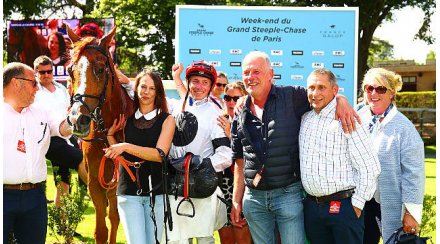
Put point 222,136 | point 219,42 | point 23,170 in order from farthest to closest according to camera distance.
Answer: point 219,42
point 222,136
point 23,170

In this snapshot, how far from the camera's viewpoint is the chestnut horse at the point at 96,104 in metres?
5.01

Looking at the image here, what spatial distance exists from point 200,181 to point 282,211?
2.38ft

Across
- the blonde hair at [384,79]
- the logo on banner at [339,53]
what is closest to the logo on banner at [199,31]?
the logo on banner at [339,53]

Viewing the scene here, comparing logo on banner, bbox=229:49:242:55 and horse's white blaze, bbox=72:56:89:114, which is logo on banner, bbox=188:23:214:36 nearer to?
logo on banner, bbox=229:49:242:55

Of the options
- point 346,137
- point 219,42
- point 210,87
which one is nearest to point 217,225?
point 210,87

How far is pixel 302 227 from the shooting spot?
177 inches

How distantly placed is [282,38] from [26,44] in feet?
44.1

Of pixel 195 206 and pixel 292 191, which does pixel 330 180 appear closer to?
pixel 292 191

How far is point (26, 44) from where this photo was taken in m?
20.7

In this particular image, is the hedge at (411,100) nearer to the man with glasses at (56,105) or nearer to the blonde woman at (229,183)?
the man with glasses at (56,105)

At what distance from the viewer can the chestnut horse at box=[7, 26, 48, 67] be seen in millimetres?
20391

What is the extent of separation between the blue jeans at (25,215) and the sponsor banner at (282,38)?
505 centimetres

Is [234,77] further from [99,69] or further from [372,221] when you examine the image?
[372,221]

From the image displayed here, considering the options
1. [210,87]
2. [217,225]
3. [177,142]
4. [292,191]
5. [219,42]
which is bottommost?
[217,225]
